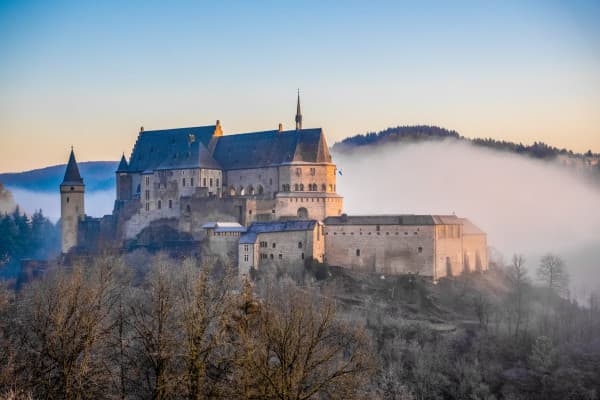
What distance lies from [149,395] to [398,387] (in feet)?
68.6

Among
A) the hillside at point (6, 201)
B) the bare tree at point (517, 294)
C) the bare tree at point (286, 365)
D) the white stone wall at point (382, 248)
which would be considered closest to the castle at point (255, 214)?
the white stone wall at point (382, 248)

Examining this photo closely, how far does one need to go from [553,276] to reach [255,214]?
1042 inches

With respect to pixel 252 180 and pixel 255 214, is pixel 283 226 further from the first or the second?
pixel 252 180

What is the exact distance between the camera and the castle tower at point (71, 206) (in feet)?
246

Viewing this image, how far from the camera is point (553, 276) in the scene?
Result: 69.2 m

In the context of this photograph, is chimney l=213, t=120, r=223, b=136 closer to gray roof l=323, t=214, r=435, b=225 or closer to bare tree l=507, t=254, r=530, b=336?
gray roof l=323, t=214, r=435, b=225

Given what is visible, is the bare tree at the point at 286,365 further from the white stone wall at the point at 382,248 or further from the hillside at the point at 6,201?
the hillside at the point at 6,201

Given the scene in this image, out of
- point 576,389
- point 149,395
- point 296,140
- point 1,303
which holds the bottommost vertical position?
point 576,389

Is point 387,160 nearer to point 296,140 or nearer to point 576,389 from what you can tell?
point 296,140

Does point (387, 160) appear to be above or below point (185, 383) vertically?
above

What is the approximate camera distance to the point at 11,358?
25062 mm

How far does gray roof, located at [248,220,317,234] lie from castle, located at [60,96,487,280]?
0.08 meters

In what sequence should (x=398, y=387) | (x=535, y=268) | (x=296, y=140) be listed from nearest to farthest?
(x=398, y=387) < (x=296, y=140) < (x=535, y=268)

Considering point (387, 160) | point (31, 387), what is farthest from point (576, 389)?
point (387, 160)
